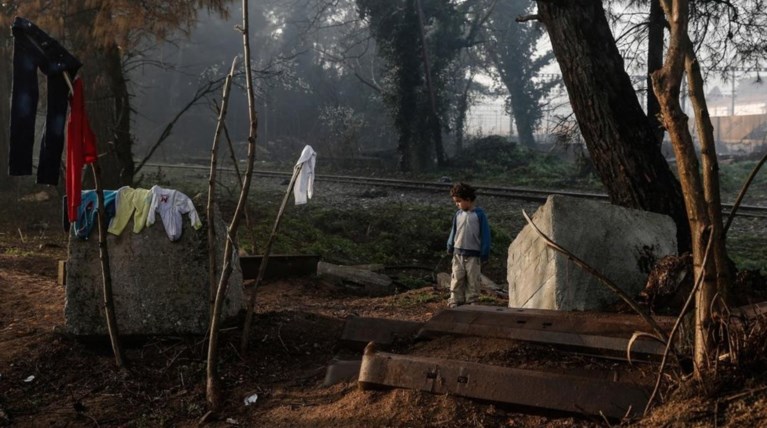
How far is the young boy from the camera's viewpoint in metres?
6.93

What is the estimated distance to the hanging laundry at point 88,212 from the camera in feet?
17.3

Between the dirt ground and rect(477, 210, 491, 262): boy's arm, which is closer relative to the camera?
the dirt ground

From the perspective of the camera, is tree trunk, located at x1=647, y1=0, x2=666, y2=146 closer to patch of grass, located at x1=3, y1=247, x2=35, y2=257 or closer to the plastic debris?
the plastic debris

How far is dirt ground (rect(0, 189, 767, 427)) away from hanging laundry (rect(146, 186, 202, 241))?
0.84 metres

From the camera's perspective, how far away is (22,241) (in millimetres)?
11453

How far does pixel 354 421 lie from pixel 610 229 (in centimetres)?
298

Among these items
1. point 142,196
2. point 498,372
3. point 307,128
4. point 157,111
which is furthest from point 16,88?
point 157,111

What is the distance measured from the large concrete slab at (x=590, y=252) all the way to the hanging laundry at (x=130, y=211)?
10.0ft

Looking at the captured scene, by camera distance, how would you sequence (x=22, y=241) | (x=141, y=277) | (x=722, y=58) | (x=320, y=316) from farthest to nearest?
(x=22, y=241), (x=722, y=58), (x=320, y=316), (x=141, y=277)

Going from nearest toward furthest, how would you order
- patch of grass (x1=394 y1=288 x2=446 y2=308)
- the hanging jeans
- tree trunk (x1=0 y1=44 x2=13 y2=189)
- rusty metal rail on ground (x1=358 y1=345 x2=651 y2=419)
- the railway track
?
rusty metal rail on ground (x1=358 y1=345 x2=651 y2=419), the hanging jeans, patch of grass (x1=394 y1=288 x2=446 y2=308), the railway track, tree trunk (x1=0 y1=44 x2=13 y2=189)

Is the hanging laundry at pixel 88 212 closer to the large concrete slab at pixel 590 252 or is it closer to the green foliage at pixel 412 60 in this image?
the large concrete slab at pixel 590 252

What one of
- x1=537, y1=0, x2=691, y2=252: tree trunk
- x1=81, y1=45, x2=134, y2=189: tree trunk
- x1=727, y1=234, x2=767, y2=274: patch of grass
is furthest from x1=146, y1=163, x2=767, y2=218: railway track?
x1=537, y1=0, x2=691, y2=252: tree trunk

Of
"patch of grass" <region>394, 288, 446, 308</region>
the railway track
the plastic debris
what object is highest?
the railway track

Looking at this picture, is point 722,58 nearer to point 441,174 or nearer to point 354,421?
point 354,421
